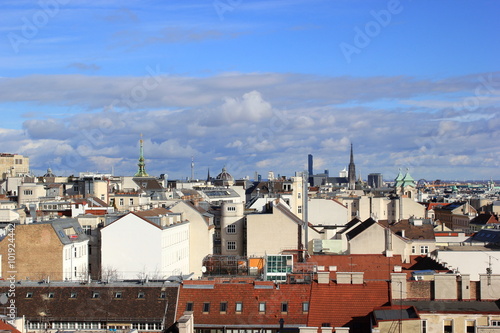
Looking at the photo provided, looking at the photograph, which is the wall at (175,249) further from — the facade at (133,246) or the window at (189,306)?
the window at (189,306)

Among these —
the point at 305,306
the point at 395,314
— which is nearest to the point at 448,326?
the point at 395,314

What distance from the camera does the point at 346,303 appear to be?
169ft

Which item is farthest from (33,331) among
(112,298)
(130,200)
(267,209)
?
(130,200)

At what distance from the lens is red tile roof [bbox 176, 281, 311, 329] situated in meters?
53.2

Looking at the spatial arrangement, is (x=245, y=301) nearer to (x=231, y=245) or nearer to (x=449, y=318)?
(x=449, y=318)

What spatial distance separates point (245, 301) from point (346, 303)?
22.8 ft

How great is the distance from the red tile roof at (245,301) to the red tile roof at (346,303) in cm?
149

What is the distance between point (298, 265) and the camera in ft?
234

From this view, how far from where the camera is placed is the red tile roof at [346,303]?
4981 centimetres

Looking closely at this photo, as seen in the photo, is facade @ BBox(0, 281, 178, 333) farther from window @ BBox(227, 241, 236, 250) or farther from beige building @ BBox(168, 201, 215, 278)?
window @ BBox(227, 241, 236, 250)

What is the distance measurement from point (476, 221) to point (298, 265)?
3990 inches

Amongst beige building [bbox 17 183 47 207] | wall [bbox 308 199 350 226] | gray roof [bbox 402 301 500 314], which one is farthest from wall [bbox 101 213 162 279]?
wall [bbox 308 199 350 226]

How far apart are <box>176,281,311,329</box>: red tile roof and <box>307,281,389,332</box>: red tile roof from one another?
1.49 meters

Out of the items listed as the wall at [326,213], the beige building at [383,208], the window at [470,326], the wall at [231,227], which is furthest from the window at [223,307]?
the beige building at [383,208]
